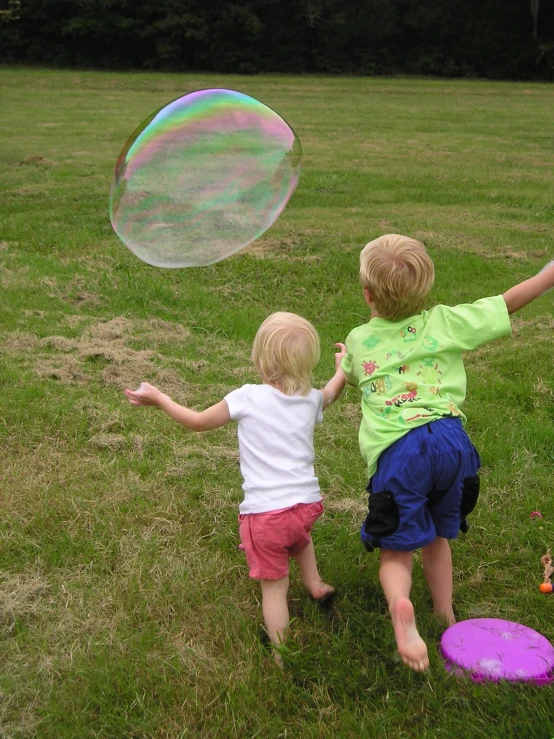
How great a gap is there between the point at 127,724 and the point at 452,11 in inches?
1642

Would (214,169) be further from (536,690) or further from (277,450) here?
(536,690)

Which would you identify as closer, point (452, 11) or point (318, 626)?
point (318, 626)

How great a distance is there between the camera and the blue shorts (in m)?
2.54

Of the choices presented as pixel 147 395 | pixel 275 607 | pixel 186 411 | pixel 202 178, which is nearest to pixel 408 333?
pixel 186 411

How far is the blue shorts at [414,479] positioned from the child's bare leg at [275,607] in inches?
13.9

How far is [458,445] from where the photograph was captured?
8.39ft

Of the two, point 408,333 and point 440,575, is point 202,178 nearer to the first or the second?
point 408,333

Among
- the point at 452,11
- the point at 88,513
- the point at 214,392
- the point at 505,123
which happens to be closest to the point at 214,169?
the point at 214,392

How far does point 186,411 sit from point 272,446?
0.32 metres

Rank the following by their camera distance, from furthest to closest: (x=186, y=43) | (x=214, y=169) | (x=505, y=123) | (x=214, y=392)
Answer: (x=186, y=43)
(x=505, y=123)
(x=214, y=392)
(x=214, y=169)

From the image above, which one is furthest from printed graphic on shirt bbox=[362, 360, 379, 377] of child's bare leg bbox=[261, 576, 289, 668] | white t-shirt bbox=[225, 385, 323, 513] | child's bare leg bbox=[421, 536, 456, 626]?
child's bare leg bbox=[261, 576, 289, 668]

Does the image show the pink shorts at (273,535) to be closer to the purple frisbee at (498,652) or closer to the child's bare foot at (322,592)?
the child's bare foot at (322,592)

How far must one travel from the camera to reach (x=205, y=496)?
3.67 metres

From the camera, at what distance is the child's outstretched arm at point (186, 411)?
2.71 metres
